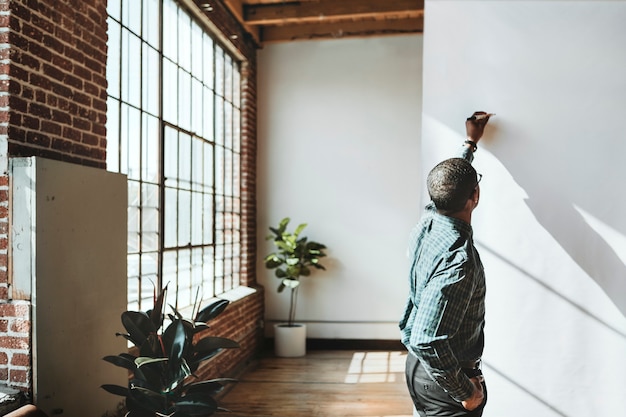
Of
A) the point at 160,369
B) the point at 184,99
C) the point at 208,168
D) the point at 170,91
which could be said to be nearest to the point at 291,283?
the point at 208,168

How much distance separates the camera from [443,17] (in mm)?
3279

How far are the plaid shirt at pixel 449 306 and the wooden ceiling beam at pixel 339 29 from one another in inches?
212

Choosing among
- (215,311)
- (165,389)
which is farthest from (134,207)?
Answer: (165,389)

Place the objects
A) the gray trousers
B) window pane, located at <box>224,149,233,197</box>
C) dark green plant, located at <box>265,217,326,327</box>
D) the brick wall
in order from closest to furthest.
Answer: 1. the gray trousers
2. the brick wall
3. window pane, located at <box>224,149,233,197</box>
4. dark green plant, located at <box>265,217,326,327</box>

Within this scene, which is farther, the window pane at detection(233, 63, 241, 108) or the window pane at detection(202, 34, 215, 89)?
the window pane at detection(233, 63, 241, 108)

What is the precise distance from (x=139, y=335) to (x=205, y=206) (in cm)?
295

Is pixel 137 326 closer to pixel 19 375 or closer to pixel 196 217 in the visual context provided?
pixel 19 375

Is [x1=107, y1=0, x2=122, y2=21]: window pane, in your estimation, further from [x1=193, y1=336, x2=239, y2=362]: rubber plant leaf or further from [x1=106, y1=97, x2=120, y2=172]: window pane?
[x1=193, y1=336, x2=239, y2=362]: rubber plant leaf

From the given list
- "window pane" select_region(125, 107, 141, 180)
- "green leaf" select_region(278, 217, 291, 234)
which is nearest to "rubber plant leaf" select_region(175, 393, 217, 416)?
"window pane" select_region(125, 107, 141, 180)

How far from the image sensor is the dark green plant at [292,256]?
6793mm

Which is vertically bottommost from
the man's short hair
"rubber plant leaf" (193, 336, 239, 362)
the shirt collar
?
"rubber plant leaf" (193, 336, 239, 362)

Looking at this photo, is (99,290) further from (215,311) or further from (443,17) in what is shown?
(443,17)

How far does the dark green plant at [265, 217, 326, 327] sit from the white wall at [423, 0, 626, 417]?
147 inches

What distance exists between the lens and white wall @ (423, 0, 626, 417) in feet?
10.2
